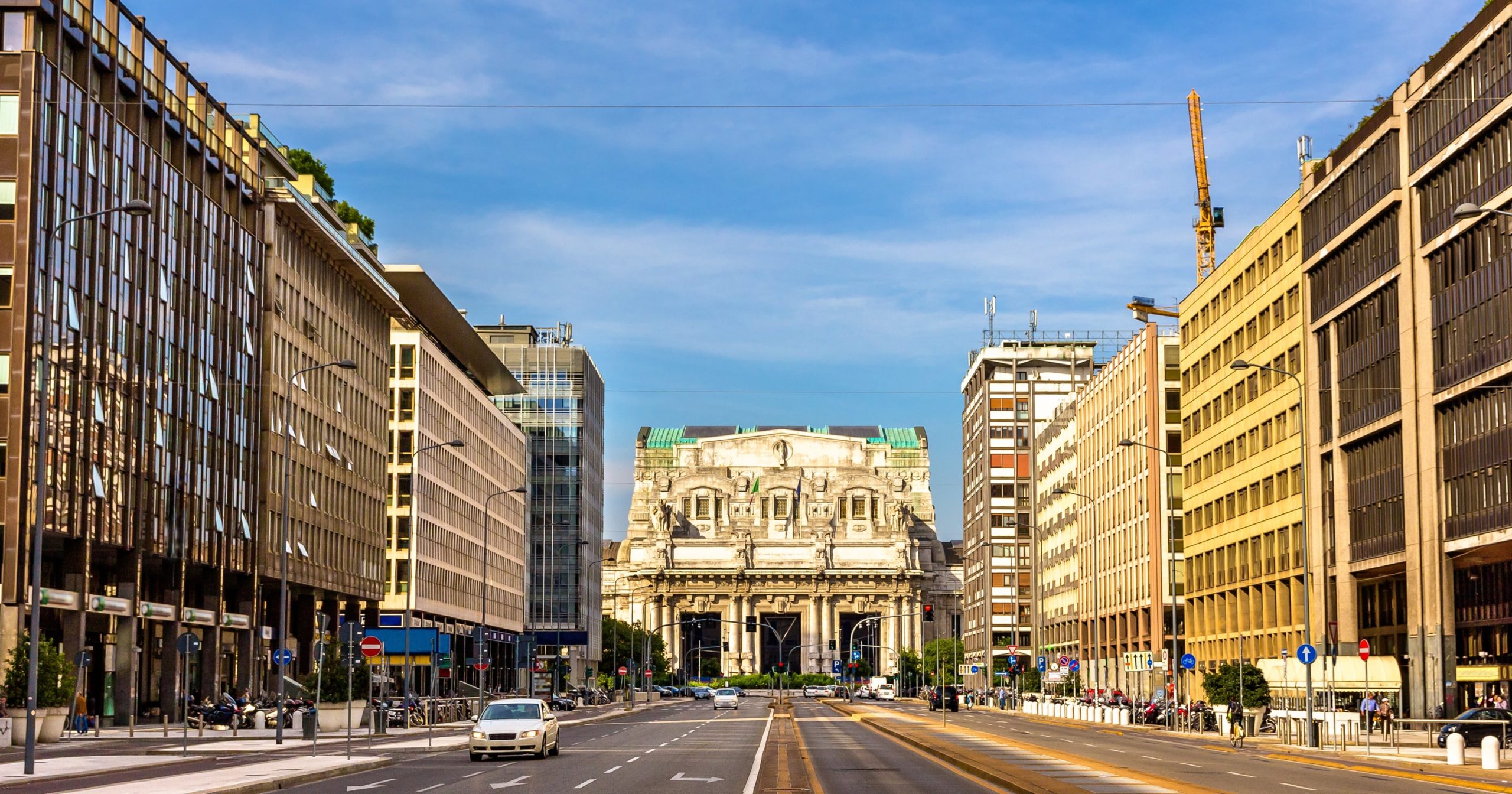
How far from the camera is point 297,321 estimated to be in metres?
92.5

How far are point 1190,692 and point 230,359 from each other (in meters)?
57.9

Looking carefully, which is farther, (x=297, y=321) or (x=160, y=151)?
(x=297, y=321)

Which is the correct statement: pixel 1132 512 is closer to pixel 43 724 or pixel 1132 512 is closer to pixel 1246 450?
pixel 1246 450

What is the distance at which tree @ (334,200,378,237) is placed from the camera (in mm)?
122250

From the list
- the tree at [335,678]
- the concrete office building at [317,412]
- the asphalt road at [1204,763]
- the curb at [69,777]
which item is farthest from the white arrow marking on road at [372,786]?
the concrete office building at [317,412]

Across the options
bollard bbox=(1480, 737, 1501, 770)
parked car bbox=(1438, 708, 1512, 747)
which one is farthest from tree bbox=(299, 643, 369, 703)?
bollard bbox=(1480, 737, 1501, 770)

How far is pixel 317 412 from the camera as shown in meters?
93.2

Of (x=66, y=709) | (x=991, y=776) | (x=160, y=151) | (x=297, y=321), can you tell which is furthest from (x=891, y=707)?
(x=991, y=776)

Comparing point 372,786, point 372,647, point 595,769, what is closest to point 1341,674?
point 372,647

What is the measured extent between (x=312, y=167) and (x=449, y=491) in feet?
80.1

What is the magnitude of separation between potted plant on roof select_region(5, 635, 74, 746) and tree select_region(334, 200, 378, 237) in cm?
6999

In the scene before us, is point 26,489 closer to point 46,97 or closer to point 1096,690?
point 46,97

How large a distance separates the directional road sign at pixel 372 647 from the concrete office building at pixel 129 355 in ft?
43.0

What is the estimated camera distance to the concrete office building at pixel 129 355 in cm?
5941
